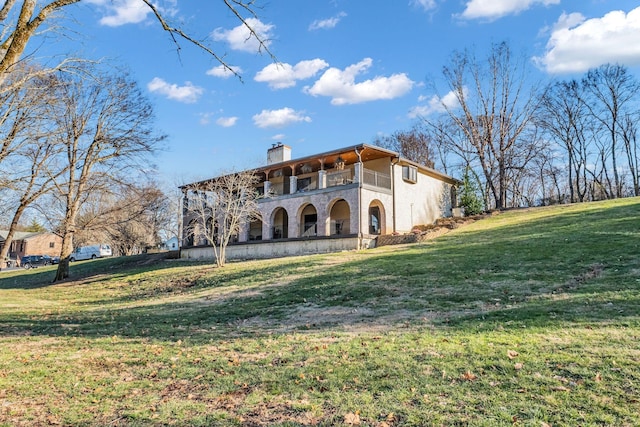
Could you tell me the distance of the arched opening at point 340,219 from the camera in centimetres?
2514

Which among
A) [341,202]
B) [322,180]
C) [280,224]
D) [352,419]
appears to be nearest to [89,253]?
[280,224]

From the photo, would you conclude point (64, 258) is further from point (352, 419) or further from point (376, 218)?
point (352, 419)

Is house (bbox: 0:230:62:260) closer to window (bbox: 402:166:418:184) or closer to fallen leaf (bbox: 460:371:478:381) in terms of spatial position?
window (bbox: 402:166:418:184)

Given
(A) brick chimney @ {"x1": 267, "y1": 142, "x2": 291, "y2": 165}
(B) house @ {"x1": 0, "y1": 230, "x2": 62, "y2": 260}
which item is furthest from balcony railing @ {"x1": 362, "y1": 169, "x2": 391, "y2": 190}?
(B) house @ {"x1": 0, "y1": 230, "x2": 62, "y2": 260}

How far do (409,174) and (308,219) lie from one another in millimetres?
7470

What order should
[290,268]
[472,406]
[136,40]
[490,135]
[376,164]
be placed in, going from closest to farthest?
[472,406], [136,40], [290,268], [376,164], [490,135]

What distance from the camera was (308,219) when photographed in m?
28.1

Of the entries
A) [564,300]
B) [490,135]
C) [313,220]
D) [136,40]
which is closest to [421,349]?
[564,300]

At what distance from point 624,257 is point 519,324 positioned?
6.24 metres

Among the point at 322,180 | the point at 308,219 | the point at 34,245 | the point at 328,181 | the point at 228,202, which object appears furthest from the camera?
the point at 34,245

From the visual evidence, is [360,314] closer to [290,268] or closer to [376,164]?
[290,268]

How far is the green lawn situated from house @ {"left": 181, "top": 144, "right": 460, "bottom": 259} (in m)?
9.79

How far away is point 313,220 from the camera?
27.8m

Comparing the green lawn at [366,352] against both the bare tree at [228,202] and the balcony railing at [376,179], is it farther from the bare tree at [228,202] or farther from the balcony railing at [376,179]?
the balcony railing at [376,179]
